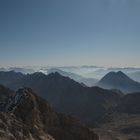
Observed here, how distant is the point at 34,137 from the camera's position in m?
55.4

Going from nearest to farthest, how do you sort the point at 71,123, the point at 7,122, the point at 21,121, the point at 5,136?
the point at 5,136 → the point at 7,122 → the point at 21,121 → the point at 71,123

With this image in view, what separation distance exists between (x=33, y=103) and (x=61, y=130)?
9.72m

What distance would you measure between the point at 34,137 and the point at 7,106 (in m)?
19.0

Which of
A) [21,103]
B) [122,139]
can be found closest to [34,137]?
[21,103]

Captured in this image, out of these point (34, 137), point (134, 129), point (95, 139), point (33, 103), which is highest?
point (33, 103)

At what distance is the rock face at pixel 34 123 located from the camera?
2074 inches

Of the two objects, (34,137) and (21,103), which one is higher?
(21,103)

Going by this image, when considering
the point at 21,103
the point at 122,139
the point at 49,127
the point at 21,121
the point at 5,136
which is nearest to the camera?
the point at 5,136

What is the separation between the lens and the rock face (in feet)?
173

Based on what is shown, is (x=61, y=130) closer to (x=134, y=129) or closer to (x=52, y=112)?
(x=52, y=112)

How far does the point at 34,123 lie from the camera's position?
62.8 meters

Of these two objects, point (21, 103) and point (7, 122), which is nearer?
point (7, 122)

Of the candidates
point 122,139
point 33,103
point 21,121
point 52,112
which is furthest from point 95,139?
point 122,139

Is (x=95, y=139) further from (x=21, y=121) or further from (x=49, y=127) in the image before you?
(x=21, y=121)
